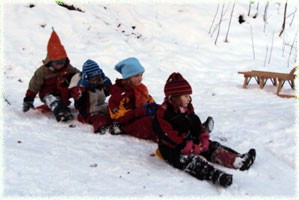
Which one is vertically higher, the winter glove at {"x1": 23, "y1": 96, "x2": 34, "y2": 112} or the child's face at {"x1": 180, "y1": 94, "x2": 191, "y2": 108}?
the child's face at {"x1": 180, "y1": 94, "x2": 191, "y2": 108}

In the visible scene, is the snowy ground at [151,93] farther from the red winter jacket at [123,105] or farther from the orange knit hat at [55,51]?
the orange knit hat at [55,51]

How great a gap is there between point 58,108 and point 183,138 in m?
2.06

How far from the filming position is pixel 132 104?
447 centimetres

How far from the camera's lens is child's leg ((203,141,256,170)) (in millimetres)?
3369

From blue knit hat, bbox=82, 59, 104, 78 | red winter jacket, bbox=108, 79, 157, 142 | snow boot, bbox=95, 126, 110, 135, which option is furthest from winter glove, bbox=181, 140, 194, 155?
blue knit hat, bbox=82, 59, 104, 78

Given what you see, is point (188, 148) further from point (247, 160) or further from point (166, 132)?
point (247, 160)

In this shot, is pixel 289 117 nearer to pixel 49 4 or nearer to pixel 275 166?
pixel 275 166

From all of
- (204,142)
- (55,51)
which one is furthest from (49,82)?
(204,142)

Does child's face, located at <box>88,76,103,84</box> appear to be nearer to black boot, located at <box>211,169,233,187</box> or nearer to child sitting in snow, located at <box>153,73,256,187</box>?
child sitting in snow, located at <box>153,73,256,187</box>

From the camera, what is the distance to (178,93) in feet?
11.4

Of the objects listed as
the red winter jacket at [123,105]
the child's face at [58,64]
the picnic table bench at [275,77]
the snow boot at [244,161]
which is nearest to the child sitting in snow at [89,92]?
the red winter jacket at [123,105]

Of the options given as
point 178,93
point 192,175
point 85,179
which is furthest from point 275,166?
point 85,179

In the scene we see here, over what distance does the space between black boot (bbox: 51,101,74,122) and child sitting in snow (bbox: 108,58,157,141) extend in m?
0.66

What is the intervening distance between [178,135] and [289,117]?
1.86 metres
